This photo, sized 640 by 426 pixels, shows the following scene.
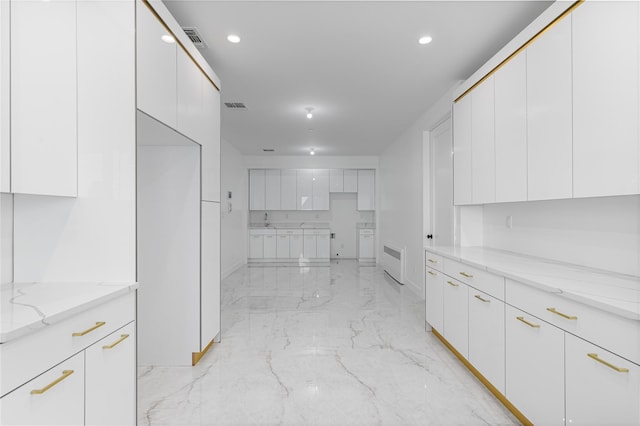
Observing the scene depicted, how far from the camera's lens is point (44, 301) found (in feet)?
4.11

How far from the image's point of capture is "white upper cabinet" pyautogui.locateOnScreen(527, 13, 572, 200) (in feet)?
5.93

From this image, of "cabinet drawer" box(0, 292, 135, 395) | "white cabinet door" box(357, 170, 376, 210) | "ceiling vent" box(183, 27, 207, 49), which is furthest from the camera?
"white cabinet door" box(357, 170, 376, 210)

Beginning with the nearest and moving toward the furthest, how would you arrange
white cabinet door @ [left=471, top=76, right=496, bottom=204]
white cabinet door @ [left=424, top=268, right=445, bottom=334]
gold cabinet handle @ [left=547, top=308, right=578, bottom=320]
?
1. gold cabinet handle @ [left=547, top=308, right=578, bottom=320]
2. white cabinet door @ [left=471, top=76, right=496, bottom=204]
3. white cabinet door @ [left=424, top=268, right=445, bottom=334]

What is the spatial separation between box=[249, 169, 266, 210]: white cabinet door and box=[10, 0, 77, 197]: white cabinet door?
6344 millimetres

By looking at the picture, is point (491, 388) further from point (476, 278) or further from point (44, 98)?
point (44, 98)

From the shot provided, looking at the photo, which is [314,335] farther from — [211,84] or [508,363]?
[211,84]

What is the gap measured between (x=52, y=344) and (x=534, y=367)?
219 centimetres

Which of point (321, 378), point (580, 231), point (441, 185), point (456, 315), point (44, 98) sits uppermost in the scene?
point (44, 98)

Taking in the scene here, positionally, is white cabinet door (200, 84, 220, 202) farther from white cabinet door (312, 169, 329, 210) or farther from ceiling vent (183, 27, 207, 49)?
white cabinet door (312, 169, 329, 210)

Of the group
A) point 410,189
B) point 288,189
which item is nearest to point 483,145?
point 410,189

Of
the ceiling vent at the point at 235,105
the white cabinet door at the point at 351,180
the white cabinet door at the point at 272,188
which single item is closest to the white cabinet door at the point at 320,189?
the white cabinet door at the point at 351,180

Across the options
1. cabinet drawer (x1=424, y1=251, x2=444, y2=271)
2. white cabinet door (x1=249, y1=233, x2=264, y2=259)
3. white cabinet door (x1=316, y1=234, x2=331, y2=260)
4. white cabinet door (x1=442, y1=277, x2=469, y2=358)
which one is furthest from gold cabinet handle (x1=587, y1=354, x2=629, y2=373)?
white cabinet door (x1=249, y1=233, x2=264, y2=259)

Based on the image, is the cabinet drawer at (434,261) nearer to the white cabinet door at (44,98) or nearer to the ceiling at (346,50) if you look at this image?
the ceiling at (346,50)

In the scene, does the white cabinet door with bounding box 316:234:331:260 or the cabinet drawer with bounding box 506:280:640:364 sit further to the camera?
the white cabinet door with bounding box 316:234:331:260
